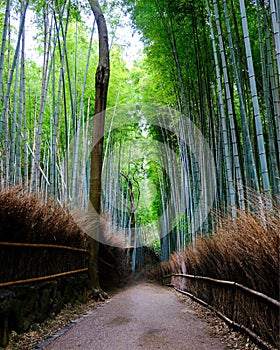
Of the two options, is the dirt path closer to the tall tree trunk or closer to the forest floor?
the forest floor

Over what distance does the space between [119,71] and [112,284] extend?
5.25 metres

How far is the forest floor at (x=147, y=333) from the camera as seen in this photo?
2459mm

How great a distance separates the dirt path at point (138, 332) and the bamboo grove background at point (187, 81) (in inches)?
49.1

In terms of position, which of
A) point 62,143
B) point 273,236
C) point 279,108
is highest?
point 62,143

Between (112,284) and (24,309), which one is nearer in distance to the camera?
(24,309)

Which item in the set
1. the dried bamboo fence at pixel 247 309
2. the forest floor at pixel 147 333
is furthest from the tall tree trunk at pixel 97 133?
the dried bamboo fence at pixel 247 309

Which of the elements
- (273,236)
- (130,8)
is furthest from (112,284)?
(273,236)

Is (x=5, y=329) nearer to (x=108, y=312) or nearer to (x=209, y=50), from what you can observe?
(x=108, y=312)

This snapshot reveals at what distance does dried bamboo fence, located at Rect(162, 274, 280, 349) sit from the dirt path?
8.6 inches

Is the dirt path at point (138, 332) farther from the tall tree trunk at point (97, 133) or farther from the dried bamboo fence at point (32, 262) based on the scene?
the tall tree trunk at point (97, 133)

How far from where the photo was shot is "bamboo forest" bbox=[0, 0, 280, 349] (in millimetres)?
2600

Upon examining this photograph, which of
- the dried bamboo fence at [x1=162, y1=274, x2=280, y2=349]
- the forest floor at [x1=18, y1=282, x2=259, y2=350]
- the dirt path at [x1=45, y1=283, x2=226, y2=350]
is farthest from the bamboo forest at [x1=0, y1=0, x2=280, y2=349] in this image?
the dirt path at [x1=45, y1=283, x2=226, y2=350]

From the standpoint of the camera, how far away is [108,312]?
153 inches

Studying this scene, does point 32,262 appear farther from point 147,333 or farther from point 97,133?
point 97,133
